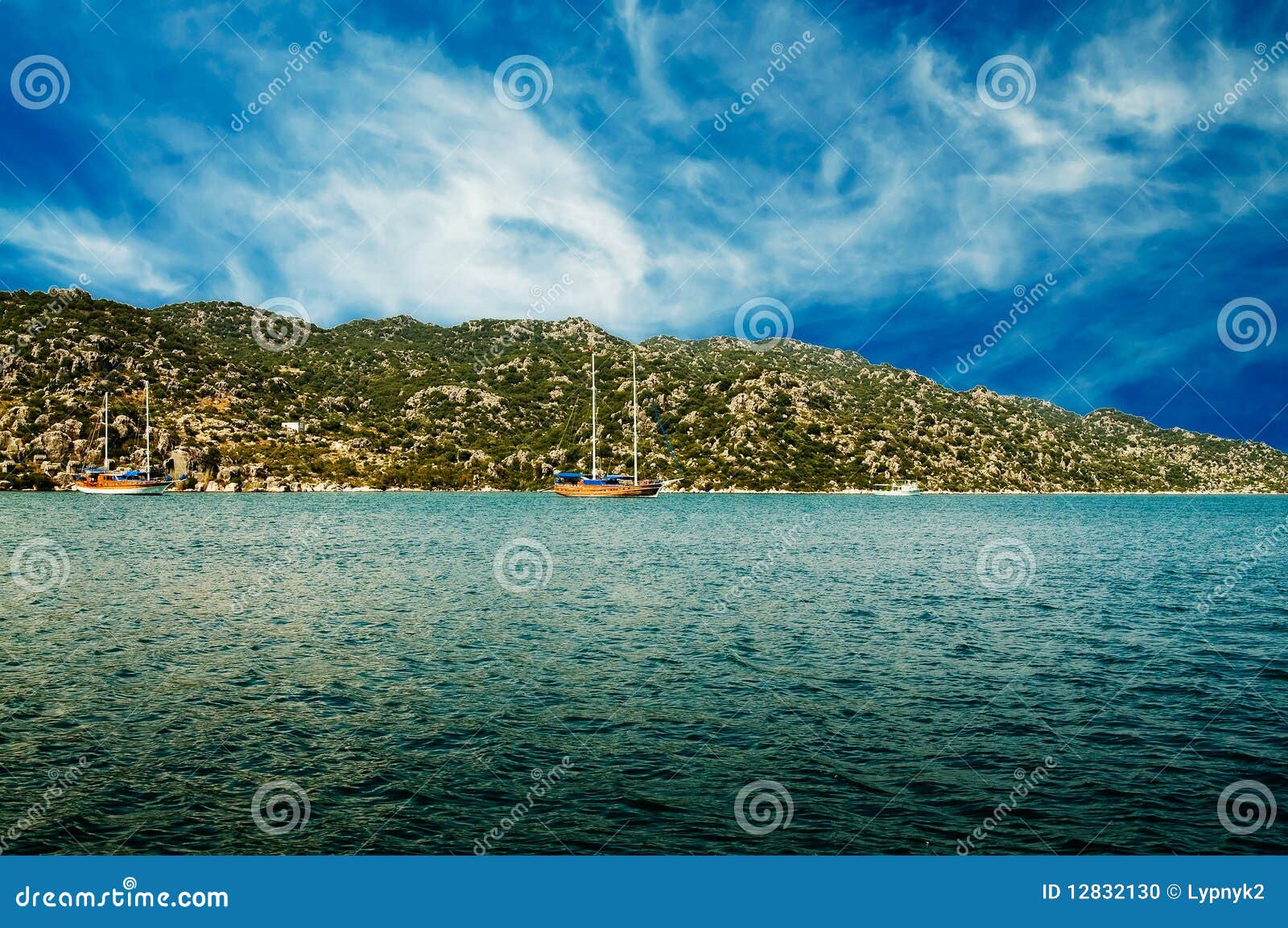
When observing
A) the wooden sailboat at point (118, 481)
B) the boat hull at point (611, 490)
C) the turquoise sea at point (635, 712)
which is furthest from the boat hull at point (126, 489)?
the turquoise sea at point (635, 712)

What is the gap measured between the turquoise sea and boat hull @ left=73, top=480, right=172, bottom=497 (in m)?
129

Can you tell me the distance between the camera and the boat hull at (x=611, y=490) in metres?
162

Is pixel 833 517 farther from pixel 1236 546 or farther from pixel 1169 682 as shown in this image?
pixel 1169 682

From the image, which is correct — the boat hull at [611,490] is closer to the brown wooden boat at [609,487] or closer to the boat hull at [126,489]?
the brown wooden boat at [609,487]

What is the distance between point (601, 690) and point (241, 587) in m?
26.3

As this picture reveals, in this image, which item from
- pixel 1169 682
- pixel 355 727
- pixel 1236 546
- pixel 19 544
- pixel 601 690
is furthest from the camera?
pixel 1236 546

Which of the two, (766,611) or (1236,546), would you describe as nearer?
(766,611)

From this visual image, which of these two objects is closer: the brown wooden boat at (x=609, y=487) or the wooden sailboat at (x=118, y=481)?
the wooden sailboat at (x=118, y=481)

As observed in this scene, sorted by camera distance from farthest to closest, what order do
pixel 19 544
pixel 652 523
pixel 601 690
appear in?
pixel 652 523, pixel 19 544, pixel 601 690

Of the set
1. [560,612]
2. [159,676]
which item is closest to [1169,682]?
[560,612]

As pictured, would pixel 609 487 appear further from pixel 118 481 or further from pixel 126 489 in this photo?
pixel 118 481

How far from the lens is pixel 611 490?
530 ft

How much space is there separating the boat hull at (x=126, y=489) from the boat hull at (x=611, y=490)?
87.6 metres

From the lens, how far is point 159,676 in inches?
817
